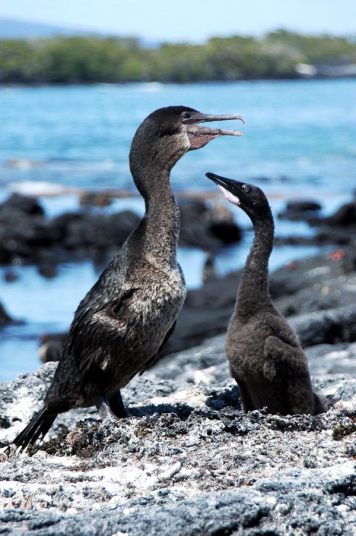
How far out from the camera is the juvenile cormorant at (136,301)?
624cm

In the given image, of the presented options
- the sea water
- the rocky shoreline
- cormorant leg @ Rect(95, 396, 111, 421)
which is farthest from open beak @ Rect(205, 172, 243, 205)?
the sea water

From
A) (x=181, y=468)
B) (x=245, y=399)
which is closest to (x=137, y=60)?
(x=245, y=399)

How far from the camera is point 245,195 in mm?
7051

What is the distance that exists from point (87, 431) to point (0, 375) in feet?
24.6

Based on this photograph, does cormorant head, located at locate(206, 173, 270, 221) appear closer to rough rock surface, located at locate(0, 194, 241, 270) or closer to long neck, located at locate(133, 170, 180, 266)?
long neck, located at locate(133, 170, 180, 266)

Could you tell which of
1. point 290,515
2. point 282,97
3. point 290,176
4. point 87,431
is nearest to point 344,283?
point 87,431

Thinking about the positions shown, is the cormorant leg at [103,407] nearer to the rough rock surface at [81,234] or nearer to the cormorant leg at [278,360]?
the cormorant leg at [278,360]

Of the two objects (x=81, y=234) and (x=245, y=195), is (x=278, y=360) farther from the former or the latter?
(x=81, y=234)

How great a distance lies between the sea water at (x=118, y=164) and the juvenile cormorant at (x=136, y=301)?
6.50m

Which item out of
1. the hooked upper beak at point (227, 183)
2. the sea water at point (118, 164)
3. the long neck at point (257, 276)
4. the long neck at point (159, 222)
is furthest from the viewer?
the sea water at point (118, 164)

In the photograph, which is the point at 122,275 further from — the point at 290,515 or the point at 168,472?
the point at 290,515

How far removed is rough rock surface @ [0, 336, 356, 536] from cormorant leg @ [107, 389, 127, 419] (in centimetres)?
8

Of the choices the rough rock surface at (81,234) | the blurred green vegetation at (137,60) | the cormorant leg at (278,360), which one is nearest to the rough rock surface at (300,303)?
the cormorant leg at (278,360)

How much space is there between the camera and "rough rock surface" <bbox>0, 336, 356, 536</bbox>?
4.11m
